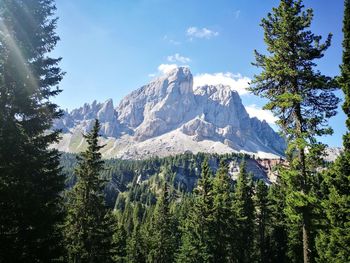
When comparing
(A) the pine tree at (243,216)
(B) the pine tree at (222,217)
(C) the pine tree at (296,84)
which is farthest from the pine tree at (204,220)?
(C) the pine tree at (296,84)

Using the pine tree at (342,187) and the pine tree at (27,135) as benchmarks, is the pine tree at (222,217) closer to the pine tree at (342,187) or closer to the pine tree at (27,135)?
the pine tree at (342,187)

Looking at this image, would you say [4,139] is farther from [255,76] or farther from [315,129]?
[315,129]

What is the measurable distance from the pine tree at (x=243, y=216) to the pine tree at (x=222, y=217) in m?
1.36

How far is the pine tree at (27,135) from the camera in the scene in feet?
49.8

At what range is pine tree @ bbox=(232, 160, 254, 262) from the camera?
149 feet

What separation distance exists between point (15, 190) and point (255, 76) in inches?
546

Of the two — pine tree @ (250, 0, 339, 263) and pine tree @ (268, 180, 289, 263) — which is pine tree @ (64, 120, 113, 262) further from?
pine tree @ (268, 180, 289, 263)

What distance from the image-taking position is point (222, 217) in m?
41.3

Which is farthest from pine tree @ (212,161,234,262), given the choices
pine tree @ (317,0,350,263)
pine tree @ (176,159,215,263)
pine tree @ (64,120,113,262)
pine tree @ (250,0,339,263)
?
pine tree @ (250,0,339,263)

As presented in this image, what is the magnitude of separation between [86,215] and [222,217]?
18.4 meters

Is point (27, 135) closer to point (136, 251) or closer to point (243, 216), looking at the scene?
point (243, 216)

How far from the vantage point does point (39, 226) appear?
15.7 meters

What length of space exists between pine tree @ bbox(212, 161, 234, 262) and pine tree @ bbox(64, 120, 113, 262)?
47.5 feet

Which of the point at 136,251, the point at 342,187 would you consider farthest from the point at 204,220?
the point at 136,251
